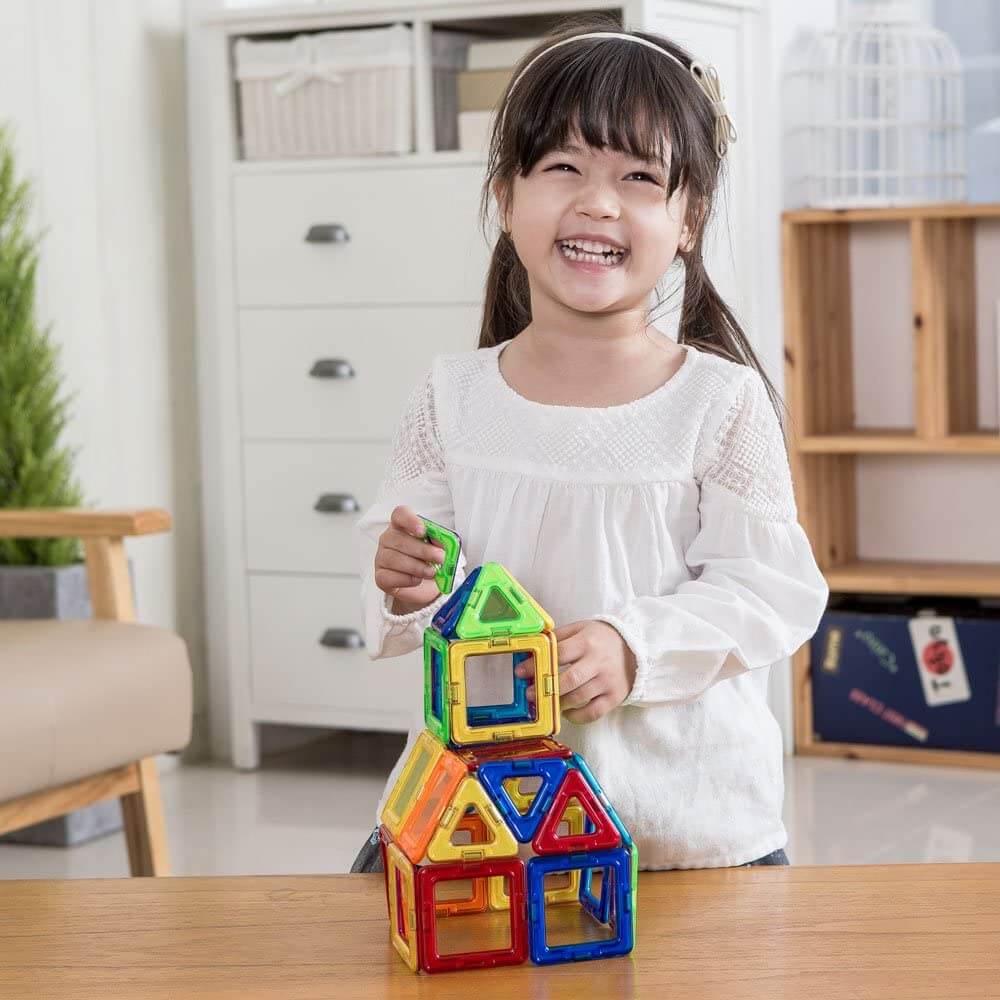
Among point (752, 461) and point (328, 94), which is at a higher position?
point (328, 94)

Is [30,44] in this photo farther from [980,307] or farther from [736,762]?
[736,762]

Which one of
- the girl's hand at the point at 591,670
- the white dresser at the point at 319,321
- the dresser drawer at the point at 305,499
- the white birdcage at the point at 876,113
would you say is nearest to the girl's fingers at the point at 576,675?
the girl's hand at the point at 591,670

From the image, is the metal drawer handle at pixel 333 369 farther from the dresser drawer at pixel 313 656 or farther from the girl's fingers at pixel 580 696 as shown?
the girl's fingers at pixel 580 696

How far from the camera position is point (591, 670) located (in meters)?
0.94

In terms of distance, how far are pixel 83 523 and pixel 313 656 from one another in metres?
0.88

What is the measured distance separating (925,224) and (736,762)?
223cm

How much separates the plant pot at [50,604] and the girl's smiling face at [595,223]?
1696mm

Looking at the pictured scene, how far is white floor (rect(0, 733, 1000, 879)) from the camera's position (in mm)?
2539

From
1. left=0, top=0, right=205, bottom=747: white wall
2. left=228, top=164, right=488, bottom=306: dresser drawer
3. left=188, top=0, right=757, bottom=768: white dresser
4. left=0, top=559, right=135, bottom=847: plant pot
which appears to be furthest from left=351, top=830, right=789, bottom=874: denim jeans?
left=0, top=0, right=205, bottom=747: white wall

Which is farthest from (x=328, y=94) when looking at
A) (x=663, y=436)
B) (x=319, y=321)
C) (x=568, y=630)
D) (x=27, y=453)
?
(x=568, y=630)

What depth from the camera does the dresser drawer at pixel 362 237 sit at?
291 centimetres

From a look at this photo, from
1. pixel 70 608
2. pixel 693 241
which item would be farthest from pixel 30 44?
pixel 693 241

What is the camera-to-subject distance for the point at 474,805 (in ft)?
2.71

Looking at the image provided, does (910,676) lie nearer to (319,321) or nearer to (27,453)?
(319,321)
